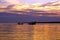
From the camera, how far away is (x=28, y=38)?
1620 millimetres

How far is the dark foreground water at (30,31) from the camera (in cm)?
162

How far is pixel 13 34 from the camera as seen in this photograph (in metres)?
1.64

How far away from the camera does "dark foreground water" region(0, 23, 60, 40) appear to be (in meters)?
1.62

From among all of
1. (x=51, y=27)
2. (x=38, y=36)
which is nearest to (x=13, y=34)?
(x=38, y=36)

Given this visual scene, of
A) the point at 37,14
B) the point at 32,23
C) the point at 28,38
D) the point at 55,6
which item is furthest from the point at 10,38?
the point at 55,6

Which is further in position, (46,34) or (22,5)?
(22,5)

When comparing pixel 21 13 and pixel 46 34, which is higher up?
pixel 21 13

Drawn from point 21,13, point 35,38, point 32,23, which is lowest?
point 35,38

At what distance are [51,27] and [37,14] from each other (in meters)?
0.23

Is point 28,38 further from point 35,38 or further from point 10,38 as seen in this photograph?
point 10,38

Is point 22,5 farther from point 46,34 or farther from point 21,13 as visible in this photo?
point 46,34

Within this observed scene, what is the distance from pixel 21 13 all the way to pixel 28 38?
1.06ft

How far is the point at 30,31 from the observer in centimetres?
165

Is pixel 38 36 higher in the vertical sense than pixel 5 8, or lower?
lower
